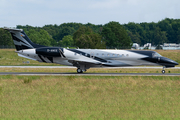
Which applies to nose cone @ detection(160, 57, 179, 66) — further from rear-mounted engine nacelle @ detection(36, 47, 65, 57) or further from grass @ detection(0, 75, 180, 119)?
grass @ detection(0, 75, 180, 119)

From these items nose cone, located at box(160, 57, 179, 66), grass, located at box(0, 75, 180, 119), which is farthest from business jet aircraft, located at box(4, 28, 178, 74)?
grass, located at box(0, 75, 180, 119)

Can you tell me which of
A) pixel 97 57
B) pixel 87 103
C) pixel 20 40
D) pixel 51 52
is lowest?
pixel 87 103

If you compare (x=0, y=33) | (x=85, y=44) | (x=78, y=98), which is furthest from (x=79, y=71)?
(x=0, y=33)

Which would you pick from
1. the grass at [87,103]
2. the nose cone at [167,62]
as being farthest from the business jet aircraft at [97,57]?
the grass at [87,103]

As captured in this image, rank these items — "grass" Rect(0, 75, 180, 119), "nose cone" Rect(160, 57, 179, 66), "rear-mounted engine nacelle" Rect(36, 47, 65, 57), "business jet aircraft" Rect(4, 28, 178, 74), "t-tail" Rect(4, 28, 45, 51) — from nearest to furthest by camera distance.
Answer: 1. "grass" Rect(0, 75, 180, 119)
2. "nose cone" Rect(160, 57, 179, 66)
3. "business jet aircraft" Rect(4, 28, 178, 74)
4. "rear-mounted engine nacelle" Rect(36, 47, 65, 57)
5. "t-tail" Rect(4, 28, 45, 51)

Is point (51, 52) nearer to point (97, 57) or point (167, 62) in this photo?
point (97, 57)

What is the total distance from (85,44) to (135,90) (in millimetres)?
80075

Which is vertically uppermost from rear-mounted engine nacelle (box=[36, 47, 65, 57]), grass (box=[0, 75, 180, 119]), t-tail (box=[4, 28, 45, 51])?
t-tail (box=[4, 28, 45, 51])

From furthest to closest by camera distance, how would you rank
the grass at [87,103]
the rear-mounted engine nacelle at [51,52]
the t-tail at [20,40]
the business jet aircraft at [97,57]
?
the t-tail at [20,40]
the rear-mounted engine nacelle at [51,52]
the business jet aircraft at [97,57]
the grass at [87,103]

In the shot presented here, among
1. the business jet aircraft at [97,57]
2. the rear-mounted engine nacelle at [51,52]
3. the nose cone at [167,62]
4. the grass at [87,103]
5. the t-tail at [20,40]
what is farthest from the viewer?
the t-tail at [20,40]

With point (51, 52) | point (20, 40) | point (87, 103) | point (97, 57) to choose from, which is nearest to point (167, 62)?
point (97, 57)

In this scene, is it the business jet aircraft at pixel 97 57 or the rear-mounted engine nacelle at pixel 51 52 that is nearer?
the business jet aircraft at pixel 97 57

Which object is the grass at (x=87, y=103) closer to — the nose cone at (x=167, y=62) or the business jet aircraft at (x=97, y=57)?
the business jet aircraft at (x=97, y=57)

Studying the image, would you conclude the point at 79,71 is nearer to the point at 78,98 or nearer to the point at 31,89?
the point at 31,89
